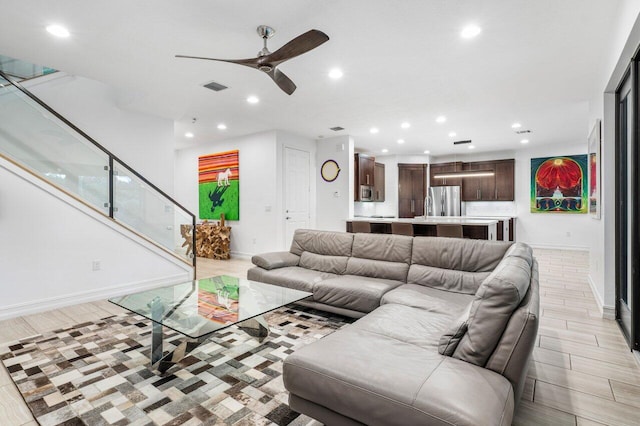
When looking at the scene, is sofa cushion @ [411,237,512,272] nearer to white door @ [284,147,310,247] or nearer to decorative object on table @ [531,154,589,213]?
white door @ [284,147,310,247]

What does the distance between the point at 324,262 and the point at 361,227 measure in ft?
7.07

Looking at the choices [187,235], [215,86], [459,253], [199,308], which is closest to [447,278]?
[459,253]

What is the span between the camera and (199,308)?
2.51m

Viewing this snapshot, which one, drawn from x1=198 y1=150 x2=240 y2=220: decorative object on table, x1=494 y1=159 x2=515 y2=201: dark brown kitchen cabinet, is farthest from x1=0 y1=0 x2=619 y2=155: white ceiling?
x1=494 y1=159 x2=515 y2=201: dark brown kitchen cabinet

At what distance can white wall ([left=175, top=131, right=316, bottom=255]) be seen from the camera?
21.8 ft

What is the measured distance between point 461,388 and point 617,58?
3050 millimetres

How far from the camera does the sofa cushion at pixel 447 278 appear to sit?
2.95 m

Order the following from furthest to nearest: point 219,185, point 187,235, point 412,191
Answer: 1. point 412,191
2. point 219,185
3. point 187,235

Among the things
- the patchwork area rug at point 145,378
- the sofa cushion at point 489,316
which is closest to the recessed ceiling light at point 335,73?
the patchwork area rug at point 145,378

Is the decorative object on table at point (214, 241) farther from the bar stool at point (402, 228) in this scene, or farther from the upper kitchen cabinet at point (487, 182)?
the upper kitchen cabinet at point (487, 182)

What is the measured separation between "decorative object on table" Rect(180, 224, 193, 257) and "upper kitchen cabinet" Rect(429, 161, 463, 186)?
6.92 m

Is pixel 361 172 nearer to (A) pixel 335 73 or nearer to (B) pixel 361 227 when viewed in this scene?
(B) pixel 361 227

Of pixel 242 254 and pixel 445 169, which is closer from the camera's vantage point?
pixel 242 254

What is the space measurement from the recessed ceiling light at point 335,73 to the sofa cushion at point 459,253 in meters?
2.13
